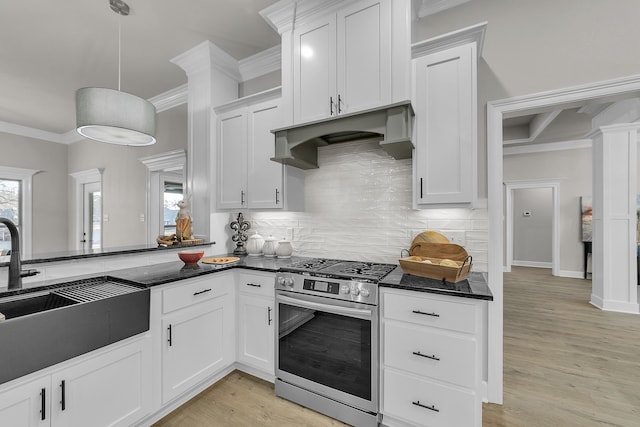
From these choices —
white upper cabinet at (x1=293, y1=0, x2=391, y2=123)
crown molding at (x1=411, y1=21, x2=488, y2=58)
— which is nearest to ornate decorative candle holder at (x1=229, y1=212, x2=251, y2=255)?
white upper cabinet at (x1=293, y1=0, x2=391, y2=123)

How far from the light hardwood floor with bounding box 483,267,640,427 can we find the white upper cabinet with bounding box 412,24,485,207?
1.52 m

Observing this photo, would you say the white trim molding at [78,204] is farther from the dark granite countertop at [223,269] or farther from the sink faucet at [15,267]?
the sink faucet at [15,267]

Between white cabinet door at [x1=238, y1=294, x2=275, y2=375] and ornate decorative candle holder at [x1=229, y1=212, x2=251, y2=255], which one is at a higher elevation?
ornate decorative candle holder at [x1=229, y1=212, x2=251, y2=255]

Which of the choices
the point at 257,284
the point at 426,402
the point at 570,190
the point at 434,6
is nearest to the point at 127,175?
the point at 257,284

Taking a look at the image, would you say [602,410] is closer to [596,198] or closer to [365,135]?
[365,135]

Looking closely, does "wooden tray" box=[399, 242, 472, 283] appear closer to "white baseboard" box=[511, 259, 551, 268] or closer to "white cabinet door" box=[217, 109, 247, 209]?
"white cabinet door" box=[217, 109, 247, 209]

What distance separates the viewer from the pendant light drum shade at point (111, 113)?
1778mm

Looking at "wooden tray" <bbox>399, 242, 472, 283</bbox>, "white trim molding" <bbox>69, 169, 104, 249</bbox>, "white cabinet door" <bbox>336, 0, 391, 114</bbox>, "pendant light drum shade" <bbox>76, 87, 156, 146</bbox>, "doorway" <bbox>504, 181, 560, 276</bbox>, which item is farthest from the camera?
"doorway" <bbox>504, 181, 560, 276</bbox>

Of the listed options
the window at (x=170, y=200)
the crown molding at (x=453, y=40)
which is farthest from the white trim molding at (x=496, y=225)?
the window at (x=170, y=200)

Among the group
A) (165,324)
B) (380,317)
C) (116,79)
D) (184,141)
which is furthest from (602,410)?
(116,79)

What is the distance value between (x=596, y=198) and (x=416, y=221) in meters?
3.58

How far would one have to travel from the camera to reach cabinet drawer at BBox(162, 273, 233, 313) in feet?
5.90

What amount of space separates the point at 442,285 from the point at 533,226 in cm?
733

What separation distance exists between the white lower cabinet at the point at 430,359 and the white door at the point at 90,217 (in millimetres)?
6026
